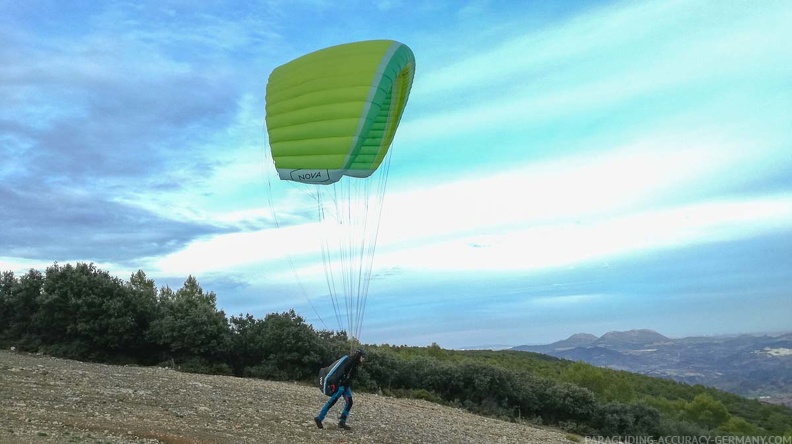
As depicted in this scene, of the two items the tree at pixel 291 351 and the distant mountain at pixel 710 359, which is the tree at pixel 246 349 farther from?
the distant mountain at pixel 710 359

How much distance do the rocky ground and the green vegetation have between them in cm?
453

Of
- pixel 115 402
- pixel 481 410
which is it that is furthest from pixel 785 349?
pixel 115 402

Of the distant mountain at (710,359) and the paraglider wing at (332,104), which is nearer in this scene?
the paraglider wing at (332,104)

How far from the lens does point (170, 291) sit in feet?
116

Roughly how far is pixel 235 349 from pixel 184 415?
12.3m

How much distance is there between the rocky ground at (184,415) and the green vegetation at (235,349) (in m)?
4.53

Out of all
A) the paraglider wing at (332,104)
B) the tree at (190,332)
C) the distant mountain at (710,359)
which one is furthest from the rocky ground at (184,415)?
the distant mountain at (710,359)

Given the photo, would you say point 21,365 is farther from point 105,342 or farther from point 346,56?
point 346,56

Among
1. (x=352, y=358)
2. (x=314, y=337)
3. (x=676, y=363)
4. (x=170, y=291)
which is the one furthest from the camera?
(x=676, y=363)

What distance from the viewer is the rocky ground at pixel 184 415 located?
995 cm

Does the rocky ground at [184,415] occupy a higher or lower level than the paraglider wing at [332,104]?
lower

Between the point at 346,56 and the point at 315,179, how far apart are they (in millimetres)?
2761

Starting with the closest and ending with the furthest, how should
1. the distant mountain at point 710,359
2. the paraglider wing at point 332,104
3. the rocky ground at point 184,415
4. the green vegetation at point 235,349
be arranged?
the rocky ground at point 184,415 < the paraglider wing at point 332,104 < the green vegetation at point 235,349 < the distant mountain at point 710,359

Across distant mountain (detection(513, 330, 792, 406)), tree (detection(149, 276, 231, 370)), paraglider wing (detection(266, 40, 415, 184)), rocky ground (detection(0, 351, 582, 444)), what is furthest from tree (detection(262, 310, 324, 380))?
distant mountain (detection(513, 330, 792, 406))
